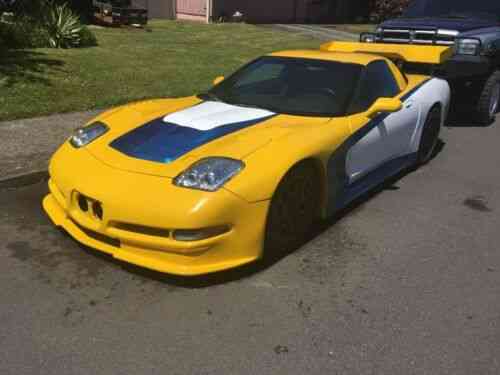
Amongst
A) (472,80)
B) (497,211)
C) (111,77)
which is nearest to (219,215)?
(497,211)

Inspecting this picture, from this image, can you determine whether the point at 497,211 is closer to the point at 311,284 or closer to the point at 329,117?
the point at 329,117

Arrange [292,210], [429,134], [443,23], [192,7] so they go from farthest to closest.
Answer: [192,7] → [443,23] → [429,134] → [292,210]

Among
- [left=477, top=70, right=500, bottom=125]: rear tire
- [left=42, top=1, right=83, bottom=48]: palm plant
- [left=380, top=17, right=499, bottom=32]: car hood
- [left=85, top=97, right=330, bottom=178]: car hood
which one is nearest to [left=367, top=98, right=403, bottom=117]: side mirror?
[left=85, top=97, right=330, bottom=178]: car hood

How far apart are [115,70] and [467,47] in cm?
593

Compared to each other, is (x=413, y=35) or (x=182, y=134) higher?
(x=413, y=35)

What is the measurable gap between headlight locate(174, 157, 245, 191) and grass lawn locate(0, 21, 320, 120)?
429cm

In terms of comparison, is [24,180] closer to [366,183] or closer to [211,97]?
[211,97]

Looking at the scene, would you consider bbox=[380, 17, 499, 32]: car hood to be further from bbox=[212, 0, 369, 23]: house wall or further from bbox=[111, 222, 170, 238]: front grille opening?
bbox=[212, 0, 369, 23]: house wall

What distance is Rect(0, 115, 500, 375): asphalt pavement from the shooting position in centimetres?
263

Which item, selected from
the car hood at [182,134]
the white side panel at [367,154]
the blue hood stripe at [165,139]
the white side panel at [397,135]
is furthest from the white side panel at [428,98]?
the blue hood stripe at [165,139]

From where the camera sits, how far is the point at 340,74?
4441mm

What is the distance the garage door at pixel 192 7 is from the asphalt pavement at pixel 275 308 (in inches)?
702

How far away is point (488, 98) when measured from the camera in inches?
297

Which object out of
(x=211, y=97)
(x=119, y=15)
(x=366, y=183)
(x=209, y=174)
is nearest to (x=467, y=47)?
(x=366, y=183)
